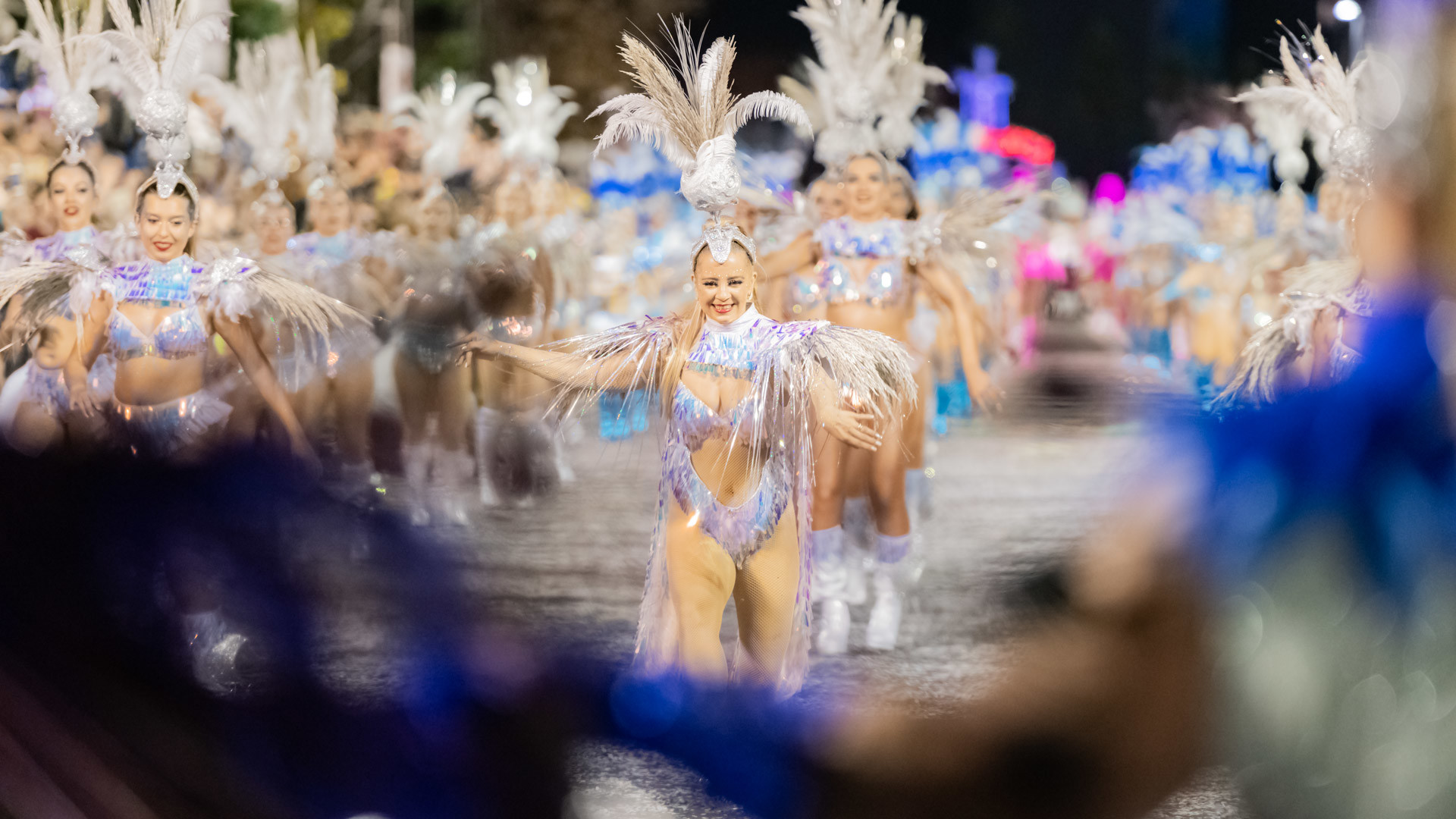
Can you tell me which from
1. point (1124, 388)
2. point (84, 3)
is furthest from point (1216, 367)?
point (84, 3)

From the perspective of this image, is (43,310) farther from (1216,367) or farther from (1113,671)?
(1216,367)

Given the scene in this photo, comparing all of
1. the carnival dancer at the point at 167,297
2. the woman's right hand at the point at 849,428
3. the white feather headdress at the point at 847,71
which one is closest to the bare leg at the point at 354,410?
the carnival dancer at the point at 167,297

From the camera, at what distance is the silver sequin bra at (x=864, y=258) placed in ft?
21.5

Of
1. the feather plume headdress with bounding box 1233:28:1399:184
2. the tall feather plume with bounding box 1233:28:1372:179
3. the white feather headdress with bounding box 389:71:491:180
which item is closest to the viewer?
the feather plume headdress with bounding box 1233:28:1399:184

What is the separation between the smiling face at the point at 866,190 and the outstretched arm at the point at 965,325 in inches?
14.0

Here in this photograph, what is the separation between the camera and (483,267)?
31.8 feet

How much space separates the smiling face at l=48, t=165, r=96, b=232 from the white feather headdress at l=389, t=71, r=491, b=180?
455 cm

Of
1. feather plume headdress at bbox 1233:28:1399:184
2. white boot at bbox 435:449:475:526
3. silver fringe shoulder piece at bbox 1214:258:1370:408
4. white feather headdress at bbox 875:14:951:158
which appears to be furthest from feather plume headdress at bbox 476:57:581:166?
silver fringe shoulder piece at bbox 1214:258:1370:408

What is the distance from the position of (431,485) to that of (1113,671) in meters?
7.26

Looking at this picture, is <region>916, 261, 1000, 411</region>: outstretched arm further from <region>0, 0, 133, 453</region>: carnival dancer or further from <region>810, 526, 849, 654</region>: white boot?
<region>0, 0, 133, 453</region>: carnival dancer

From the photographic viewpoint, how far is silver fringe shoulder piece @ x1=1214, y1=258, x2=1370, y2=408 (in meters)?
4.75

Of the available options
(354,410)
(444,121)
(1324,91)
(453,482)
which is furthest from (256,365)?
(444,121)

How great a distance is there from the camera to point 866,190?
6.55 meters

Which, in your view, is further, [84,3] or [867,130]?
[84,3]
